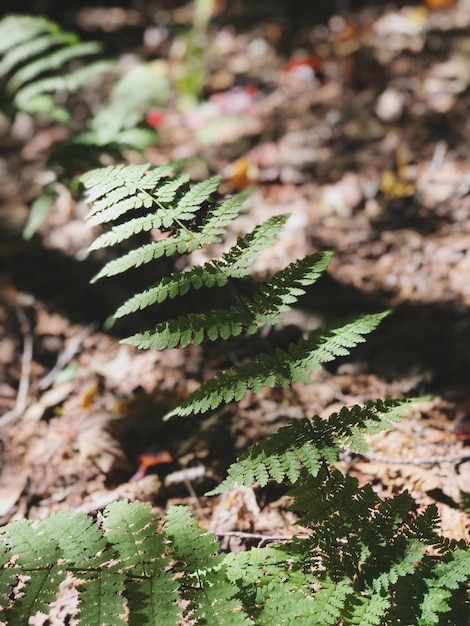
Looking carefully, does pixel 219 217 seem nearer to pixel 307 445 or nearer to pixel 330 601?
pixel 307 445

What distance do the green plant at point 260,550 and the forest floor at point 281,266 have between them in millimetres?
378

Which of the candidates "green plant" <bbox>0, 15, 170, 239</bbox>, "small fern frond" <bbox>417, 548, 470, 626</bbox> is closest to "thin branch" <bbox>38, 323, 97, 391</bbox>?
"green plant" <bbox>0, 15, 170, 239</bbox>

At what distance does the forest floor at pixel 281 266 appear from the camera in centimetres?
243

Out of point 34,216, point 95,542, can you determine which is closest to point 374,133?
point 34,216

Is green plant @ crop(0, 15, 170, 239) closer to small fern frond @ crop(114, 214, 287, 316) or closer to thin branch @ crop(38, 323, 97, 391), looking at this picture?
thin branch @ crop(38, 323, 97, 391)

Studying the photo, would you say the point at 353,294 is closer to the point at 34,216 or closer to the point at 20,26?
the point at 34,216

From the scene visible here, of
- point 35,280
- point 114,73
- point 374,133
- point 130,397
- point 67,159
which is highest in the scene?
point 114,73

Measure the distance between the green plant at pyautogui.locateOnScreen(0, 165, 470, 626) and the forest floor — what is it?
38cm

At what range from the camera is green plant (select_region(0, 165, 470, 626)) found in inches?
58.7

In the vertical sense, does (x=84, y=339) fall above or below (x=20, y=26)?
below

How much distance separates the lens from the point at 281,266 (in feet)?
11.3

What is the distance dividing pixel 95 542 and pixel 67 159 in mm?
2418

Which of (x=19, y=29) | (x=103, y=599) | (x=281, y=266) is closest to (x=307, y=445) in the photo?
(x=103, y=599)

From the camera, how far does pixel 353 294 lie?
3129mm
